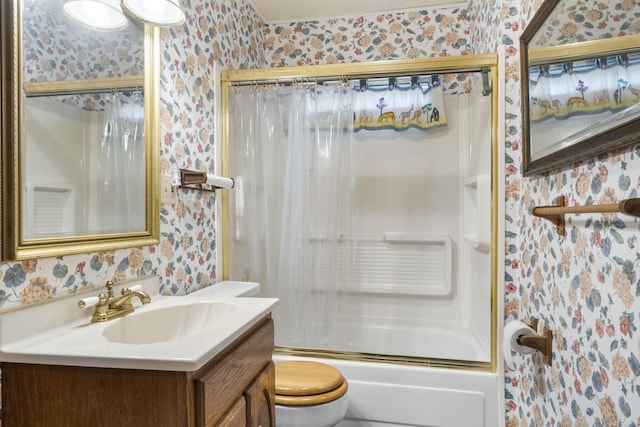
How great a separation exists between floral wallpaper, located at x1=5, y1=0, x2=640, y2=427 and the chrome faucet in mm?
73

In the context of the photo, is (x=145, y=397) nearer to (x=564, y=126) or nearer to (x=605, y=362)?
(x=605, y=362)

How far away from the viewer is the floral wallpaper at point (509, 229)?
0.91 m

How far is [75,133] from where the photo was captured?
1094mm

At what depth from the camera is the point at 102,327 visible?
103 centimetres

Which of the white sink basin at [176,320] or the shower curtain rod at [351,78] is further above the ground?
the shower curtain rod at [351,78]

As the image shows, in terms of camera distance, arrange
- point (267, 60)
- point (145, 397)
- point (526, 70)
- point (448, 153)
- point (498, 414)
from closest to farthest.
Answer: point (145, 397), point (526, 70), point (498, 414), point (448, 153), point (267, 60)

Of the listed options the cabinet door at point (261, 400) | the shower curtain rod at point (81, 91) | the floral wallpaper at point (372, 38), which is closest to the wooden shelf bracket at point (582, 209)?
the cabinet door at point (261, 400)

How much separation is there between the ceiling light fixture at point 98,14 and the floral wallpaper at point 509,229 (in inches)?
11.9

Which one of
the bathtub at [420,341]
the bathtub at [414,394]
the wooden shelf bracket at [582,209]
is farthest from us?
the bathtub at [420,341]

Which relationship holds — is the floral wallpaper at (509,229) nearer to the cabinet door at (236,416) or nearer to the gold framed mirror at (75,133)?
the gold framed mirror at (75,133)

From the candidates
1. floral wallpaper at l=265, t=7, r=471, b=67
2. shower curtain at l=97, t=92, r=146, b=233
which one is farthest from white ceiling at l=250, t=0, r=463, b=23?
shower curtain at l=97, t=92, r=146, b=233

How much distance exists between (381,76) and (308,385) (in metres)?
1.45

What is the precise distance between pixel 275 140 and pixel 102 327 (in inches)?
49.7

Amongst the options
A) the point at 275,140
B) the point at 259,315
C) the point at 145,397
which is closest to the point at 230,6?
the point at 275,140
